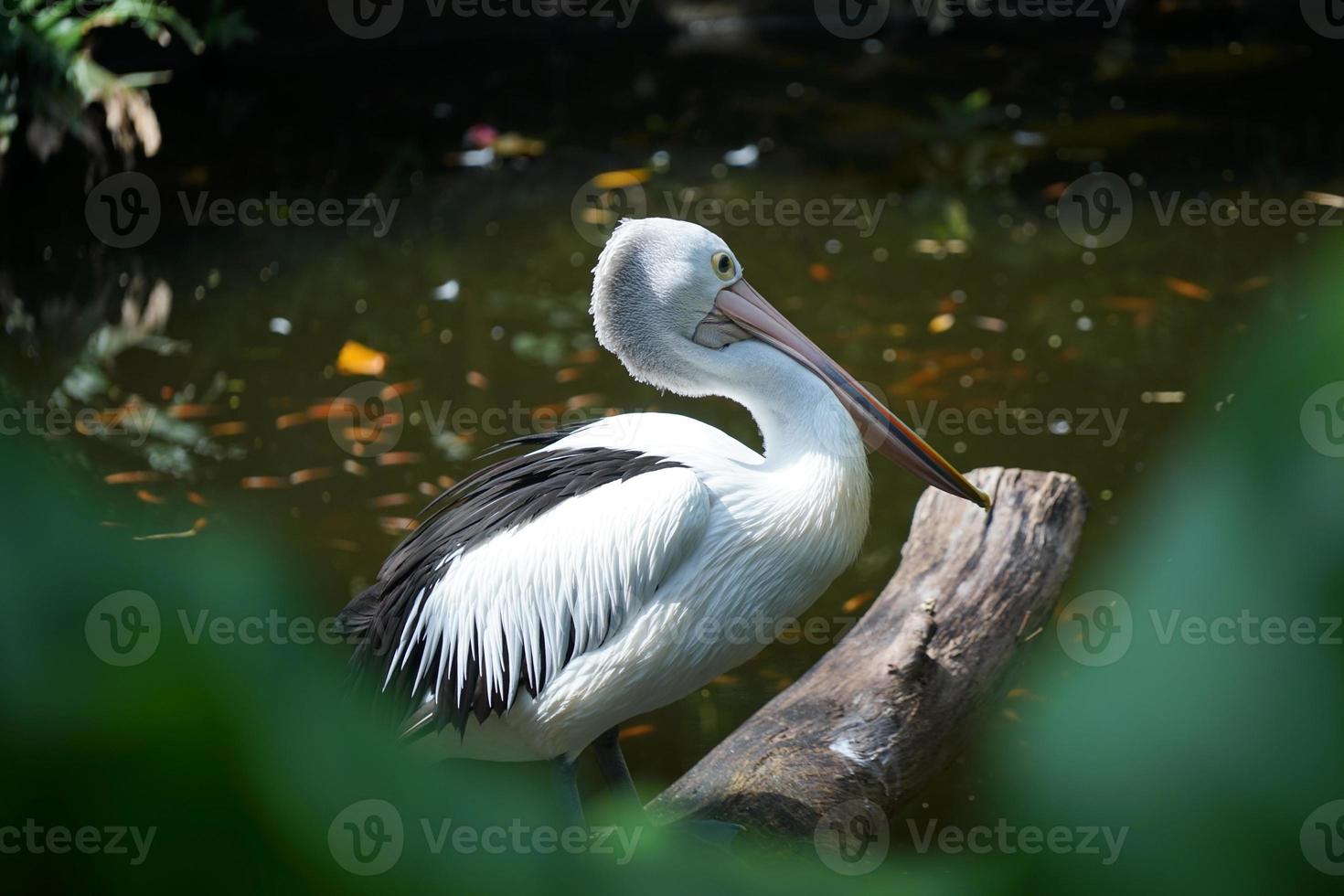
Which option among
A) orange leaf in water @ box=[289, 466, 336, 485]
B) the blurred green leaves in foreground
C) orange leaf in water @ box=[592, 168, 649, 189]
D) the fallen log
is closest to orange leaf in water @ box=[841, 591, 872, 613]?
the fallen log

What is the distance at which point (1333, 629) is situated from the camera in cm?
61

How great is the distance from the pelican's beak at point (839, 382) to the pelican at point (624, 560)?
0.01 meters

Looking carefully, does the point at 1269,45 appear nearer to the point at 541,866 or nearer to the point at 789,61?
the point at 789,61

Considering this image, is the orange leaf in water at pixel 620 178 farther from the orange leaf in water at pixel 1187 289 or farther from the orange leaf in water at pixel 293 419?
the orange leaf in water at pixel 1187 289

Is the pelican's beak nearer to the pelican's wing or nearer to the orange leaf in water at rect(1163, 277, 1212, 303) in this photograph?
the pelican's wing

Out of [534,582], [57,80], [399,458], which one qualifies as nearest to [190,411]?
[399,458]

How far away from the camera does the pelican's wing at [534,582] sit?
254 cm

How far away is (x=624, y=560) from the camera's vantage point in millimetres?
2541

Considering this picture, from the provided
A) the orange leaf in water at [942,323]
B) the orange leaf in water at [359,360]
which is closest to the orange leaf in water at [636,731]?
the orange leaf in water at [359,360]

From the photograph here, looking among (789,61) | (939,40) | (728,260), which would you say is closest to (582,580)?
(728,260)

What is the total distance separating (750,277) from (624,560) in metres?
3.58

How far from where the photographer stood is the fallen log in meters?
2.67

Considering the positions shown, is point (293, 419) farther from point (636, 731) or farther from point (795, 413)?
point (795, 413)

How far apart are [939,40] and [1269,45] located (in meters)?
2.15
